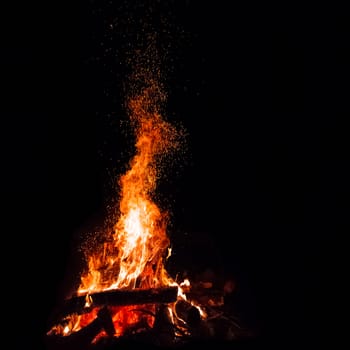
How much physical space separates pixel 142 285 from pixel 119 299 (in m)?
0.46

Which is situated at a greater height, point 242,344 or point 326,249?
point 326,249

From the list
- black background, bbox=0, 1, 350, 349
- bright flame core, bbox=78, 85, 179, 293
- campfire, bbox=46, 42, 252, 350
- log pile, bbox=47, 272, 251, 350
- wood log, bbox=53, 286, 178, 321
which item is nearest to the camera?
log pile, bbox=47, 272, 251, 350

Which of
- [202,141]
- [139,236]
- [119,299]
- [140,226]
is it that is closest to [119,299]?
[119,299]

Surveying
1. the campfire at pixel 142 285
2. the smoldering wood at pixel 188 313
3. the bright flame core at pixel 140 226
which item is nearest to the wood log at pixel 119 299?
the campfire at pixel 142 285

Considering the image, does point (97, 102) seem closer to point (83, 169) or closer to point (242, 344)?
point (83, 169)

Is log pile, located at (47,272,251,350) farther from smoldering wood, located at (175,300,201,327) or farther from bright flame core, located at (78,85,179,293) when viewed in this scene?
bright flame core, located at (78,85,179,293)

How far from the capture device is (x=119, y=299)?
12.6ft

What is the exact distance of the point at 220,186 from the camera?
6.07m

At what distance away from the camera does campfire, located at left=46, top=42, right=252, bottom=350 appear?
3510 mm

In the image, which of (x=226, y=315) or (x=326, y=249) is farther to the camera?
(x=326, y=249)

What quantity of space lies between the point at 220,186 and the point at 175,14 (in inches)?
109

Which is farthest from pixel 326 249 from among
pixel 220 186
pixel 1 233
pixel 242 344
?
pixel 1 233

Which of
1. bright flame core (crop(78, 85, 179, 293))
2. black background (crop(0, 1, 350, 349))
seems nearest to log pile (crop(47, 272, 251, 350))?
bright flame core (crop(78, 85, 179, 293))

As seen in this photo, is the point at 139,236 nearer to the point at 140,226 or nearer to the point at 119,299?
the point at 140,226
